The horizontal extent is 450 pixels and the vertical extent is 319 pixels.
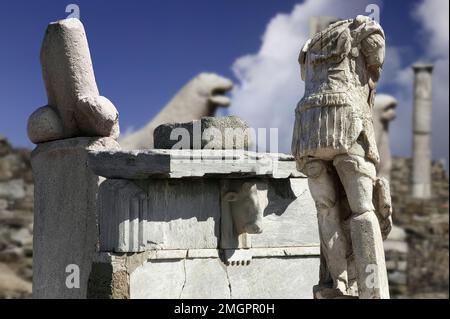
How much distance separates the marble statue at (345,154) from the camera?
4457 mm

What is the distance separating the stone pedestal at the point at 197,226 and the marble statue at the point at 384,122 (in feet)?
29.1

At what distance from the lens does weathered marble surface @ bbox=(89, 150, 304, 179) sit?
5.28 metres

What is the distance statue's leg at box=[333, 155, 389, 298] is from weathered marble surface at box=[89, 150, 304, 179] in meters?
1.08

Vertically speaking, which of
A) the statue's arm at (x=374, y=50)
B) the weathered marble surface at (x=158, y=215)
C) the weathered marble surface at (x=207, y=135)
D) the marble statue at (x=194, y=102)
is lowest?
the weathered marble surface at (x=158, y=215)

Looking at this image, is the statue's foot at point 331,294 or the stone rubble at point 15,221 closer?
the statue's foot at point 331,294

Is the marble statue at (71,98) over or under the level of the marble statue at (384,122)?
under

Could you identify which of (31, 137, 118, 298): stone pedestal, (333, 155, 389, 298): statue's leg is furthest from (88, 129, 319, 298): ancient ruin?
(333, 155, 389, 298): statue's leg

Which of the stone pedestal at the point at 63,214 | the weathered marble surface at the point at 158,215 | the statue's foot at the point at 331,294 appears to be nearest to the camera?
→ the statue's foot at the point at 331,294

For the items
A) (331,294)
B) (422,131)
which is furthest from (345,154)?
(422,131)

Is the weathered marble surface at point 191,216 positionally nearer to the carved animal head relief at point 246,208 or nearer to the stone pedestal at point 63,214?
the carved animal head relief at point 246,208

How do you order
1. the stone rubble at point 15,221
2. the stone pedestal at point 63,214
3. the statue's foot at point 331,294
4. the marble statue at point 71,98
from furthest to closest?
the stone rubble at point 15,221 → the marble statue at point 71,98 → the stone pedestal at point 63,214 → the statue's foot at point 331,294

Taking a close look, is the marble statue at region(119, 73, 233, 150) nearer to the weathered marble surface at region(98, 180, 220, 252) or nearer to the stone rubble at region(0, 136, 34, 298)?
the stone rubble at region(0, 136, 34, 298)

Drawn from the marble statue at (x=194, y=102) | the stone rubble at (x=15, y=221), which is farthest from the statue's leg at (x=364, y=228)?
the stone rubble at (x=15, y=221)
